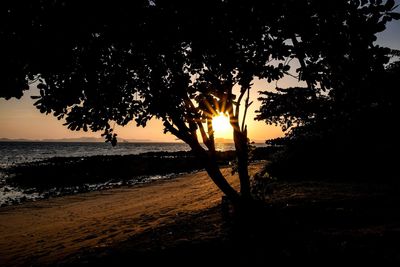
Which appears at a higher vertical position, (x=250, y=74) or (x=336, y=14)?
(x=336, y=14)

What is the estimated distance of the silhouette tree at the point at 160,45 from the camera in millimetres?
4852

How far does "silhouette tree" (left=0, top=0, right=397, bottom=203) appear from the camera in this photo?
15.9ft

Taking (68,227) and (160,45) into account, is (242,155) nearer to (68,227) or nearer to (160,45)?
(160,45)

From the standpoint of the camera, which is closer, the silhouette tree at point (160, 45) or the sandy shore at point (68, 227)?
the silhouette tree at point (160, 45)

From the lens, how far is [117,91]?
271 inches

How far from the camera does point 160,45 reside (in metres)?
5.76

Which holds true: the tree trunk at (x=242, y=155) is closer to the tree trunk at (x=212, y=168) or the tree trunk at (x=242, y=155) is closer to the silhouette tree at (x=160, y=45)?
the tree trunk at (x=212, y=168)

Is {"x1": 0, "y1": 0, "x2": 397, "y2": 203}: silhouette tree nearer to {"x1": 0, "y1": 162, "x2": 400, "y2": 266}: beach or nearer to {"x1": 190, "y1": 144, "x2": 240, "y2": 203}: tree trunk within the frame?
{"x1": 190, "y1": 144, "x2": 240, "y2": 203}: tree trunk

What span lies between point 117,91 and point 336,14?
14.3 ft

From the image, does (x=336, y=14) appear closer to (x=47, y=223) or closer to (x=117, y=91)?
(x=117, y=91)

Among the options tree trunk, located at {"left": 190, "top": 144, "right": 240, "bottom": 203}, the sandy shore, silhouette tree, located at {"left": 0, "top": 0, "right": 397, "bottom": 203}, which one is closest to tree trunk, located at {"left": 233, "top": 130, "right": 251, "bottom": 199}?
tree trunk, located at {"left": 190, "top": 144, "right": 240, "bottom": 203}

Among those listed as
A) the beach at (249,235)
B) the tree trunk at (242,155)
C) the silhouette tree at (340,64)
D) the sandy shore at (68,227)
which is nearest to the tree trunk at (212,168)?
the tree trunk at (242,155)

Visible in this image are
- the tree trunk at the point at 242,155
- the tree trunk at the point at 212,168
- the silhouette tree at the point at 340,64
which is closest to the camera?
the silhouette tree at the point at 340,64

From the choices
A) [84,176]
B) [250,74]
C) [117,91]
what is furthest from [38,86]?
[84,176]
